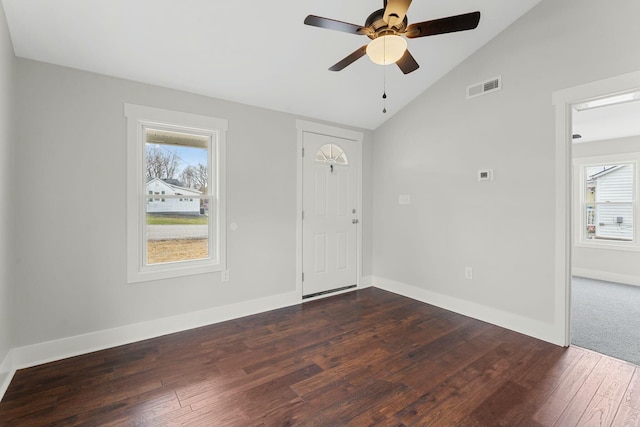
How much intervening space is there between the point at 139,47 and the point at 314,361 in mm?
2967

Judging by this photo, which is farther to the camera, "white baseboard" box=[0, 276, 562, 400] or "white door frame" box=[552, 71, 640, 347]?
"white door frame" box=[552, 71, 640, 347]

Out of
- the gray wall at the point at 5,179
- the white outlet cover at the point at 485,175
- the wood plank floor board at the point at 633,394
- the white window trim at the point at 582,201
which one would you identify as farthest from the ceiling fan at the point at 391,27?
the white window trim at the point at 582,201

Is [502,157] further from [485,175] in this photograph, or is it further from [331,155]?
[331,155]

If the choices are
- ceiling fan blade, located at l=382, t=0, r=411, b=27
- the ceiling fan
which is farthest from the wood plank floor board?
ceiling fan blade, located at l=382, t=0, r=411, b=27

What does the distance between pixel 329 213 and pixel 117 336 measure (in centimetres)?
270

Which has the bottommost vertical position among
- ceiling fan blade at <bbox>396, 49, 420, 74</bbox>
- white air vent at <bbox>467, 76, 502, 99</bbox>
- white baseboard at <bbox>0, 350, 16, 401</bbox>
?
white baseboard at <bbox>0, 350, 16, 401</bbox>

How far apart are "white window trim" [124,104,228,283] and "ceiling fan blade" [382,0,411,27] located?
2.06 metres

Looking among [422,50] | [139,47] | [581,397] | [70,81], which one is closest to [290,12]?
[139,47]

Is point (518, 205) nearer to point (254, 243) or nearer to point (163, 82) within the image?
point (254, 243)

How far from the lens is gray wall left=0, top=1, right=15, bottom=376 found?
6.31 ft

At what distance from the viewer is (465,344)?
2670mm

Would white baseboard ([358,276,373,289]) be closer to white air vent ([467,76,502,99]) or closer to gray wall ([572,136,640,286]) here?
white air vent ([467,76,502,99])

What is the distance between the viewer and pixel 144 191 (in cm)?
284

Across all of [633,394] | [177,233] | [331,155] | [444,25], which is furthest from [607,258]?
[177,233]
